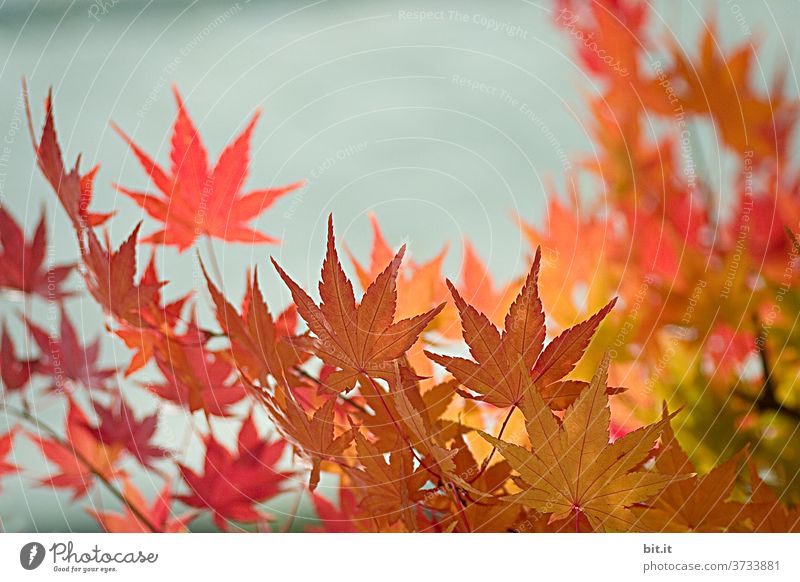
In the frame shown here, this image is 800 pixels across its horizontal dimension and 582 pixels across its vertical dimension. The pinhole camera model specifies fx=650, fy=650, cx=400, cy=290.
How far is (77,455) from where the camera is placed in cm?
23

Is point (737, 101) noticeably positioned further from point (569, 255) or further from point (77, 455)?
point (77, 455)

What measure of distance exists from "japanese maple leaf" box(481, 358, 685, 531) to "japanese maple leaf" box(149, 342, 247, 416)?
0.09 metres

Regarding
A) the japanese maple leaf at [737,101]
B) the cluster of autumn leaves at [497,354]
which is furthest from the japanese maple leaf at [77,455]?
the japanese maple leaf at [737,101]

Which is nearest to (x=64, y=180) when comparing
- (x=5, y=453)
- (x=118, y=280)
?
(x=118, y=280)

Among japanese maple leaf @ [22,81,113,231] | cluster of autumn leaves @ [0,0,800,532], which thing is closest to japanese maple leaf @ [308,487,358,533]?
cluster of autumn leaves @ [0,0,800,532]

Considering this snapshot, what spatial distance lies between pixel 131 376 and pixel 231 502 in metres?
0.05

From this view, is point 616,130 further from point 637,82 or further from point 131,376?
point 131,376

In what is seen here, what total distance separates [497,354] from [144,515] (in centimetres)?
17

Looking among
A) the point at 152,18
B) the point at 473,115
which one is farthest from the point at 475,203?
the point at 152,18

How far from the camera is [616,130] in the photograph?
0.72 feet

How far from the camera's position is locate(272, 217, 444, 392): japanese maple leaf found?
0.42 feet

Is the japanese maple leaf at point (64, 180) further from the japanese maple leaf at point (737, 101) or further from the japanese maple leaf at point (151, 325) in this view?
the japanese maple leaf at point (737, 101)

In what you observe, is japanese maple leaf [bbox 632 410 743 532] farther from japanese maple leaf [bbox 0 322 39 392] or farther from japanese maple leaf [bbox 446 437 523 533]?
japanese maple leaf [bbox 0 322 39 392]
